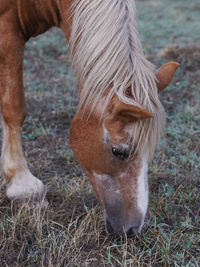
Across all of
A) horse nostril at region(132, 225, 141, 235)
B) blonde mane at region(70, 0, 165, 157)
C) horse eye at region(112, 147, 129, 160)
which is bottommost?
horse nostril at region(132, 225, 141, 235)

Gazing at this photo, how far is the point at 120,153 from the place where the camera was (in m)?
2.33

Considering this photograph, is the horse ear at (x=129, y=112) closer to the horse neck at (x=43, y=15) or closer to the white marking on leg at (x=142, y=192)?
the white marking on leg at (x=142, y=192)

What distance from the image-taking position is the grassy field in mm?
2457

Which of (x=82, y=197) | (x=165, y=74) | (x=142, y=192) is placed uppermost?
→ (x=165, y=74)

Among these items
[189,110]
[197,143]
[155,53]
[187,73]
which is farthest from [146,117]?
[155,53]

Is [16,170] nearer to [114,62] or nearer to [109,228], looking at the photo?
[109,228]

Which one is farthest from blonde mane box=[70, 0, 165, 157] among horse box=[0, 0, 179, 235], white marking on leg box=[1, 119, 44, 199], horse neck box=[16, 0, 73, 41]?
white marking on leg box=[1, 119, 44, 199]

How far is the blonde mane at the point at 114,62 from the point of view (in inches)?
91.2

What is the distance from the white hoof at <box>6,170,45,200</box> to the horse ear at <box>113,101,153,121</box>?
0.92 m

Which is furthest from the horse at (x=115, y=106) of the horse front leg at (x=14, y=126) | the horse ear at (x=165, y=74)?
the horse front leg at (x=14, y=126)

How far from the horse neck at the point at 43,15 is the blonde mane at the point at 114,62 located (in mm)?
178

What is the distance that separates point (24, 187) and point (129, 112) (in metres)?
1.06

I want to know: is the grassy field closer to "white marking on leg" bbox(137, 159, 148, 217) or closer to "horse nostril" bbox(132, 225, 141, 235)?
"horse nostril" bbox(132, 225, 141, 235)

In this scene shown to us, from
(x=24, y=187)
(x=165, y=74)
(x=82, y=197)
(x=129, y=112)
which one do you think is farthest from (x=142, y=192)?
(x=24, y=187)
